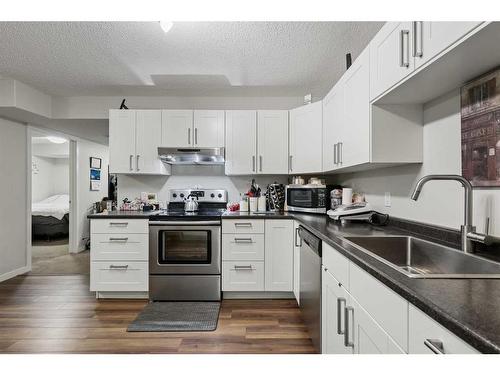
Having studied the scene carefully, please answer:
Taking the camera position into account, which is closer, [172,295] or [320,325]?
[320,325]

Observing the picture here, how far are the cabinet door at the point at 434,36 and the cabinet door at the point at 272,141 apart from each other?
6.68 feet

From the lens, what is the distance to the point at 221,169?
140 inches

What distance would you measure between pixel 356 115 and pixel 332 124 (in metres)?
0.55

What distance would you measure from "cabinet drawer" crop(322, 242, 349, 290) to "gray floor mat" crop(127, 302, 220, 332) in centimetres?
122

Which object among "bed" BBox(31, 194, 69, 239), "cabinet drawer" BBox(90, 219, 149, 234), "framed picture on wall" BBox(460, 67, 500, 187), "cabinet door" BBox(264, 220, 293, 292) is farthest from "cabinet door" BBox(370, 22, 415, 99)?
"bed" BBox(31, 194, 69, 239)

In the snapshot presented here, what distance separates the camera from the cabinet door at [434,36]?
996 millimetres

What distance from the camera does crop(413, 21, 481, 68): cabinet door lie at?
100cm

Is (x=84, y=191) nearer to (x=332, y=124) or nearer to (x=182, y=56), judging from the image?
(x=182, y=56)

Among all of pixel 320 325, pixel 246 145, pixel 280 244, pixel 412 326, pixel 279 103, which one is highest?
pixel 279 103

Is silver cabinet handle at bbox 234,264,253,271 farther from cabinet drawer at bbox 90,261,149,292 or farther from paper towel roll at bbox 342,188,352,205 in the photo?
paper towel roll at bbox 342,188,352,205

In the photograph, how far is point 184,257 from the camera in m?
2.85
